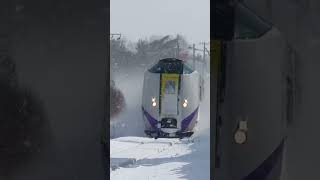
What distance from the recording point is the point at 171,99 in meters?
10.7

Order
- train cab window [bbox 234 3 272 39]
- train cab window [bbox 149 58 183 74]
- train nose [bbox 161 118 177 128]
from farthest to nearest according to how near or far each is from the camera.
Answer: train cab window [bbox 149 58 183 74] → train nose [bbox 161 118 177 128] → train cab window [bbox 234 3 272 39]

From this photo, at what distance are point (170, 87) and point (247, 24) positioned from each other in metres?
9.15

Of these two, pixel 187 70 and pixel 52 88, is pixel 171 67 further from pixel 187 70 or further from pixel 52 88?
pixel 52 88

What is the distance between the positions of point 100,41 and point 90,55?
0.19ft

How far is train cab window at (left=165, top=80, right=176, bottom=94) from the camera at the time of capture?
10711 millimetres

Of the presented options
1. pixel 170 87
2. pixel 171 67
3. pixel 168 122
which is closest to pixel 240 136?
pixel 168 122

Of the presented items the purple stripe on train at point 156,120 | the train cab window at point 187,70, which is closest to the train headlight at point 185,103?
the purple stripe on train at point 156,120

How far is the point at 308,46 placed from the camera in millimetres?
1582

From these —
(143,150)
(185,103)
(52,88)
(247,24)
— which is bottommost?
(143,150)

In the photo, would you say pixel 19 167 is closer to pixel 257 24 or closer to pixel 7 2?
pixel 7 2

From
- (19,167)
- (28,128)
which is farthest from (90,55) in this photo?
(19,167)

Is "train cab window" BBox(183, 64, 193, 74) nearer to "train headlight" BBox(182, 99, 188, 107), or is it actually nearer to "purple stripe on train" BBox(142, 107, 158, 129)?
"train headlight" BBox(182, 99, 188, 107)

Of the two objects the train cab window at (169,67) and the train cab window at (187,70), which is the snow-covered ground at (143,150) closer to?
the train cab window at (169,67)

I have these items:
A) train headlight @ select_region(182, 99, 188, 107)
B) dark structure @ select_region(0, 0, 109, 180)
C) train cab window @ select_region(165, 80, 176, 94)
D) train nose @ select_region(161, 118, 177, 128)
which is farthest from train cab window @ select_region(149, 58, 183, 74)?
dark structure @ select_region(0, 0, 109, 180)
